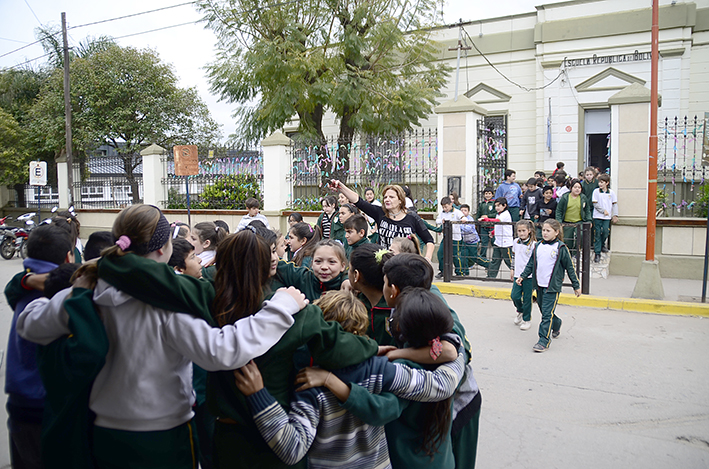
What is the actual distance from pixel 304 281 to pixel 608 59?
17.4m

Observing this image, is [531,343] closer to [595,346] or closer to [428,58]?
[595,346]

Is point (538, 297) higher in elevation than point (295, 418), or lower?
lower

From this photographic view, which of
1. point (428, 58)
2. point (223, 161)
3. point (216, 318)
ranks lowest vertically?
point (216, 318)

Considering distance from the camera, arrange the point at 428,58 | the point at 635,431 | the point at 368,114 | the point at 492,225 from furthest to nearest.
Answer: the point at 428,58 < the point at 368,114 < the point at 492,225 < the point at 635,431

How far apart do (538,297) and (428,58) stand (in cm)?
1278

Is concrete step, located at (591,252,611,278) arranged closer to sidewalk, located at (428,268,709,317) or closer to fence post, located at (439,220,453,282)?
sidewalk, located at (428,268,709,317)

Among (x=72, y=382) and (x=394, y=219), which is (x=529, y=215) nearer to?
(x=394, y=219)

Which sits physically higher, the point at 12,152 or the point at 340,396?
the point at 12,152

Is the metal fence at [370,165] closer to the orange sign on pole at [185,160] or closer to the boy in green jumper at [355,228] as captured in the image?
the orange sign on pole at [185,160]

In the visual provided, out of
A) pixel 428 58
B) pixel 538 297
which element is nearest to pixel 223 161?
pixel 428 58

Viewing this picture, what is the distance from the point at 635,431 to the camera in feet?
13.3

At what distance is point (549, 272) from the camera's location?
20.1 ft

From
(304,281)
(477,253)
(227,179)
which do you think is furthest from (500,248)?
(227,179)

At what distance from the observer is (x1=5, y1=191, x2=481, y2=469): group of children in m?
1.94
